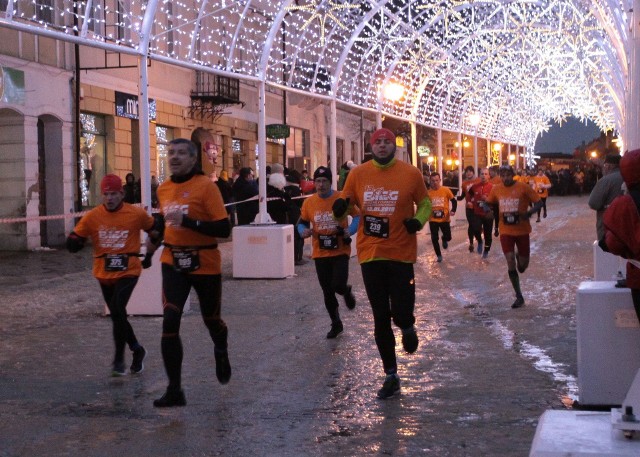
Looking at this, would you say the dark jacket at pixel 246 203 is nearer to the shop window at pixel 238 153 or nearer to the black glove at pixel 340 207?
the black glove at pixel 340 207

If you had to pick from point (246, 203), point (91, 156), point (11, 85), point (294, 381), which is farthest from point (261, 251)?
point (91, 156)

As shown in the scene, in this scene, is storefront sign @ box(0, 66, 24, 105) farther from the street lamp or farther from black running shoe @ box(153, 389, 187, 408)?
the street lamp

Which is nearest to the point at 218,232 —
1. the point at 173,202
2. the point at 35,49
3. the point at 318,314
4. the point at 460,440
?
the point at 173,202

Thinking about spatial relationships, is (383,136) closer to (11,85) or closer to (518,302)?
(518,302)

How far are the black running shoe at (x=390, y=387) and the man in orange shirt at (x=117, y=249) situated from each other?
213 centimetres

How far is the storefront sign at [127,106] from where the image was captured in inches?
992

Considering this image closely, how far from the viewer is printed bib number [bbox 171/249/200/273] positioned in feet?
22.3

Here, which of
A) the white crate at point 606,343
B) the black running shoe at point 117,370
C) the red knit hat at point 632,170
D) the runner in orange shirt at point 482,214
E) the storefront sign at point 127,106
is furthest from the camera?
the storefront sign at point 127,106

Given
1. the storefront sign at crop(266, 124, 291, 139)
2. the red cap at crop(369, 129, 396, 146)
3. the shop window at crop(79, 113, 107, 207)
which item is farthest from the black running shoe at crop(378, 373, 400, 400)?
the shop window at crop(79, 113, 107, 207)

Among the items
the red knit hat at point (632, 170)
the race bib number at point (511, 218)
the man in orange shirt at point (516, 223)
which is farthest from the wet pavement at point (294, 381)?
the red knit hat at point (632, 170)

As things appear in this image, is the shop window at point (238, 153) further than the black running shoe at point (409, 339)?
Yes

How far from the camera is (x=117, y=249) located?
7.95 meters

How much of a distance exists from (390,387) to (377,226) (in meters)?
1.12

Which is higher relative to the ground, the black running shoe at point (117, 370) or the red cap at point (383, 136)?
the red cap at point (383, 136)
